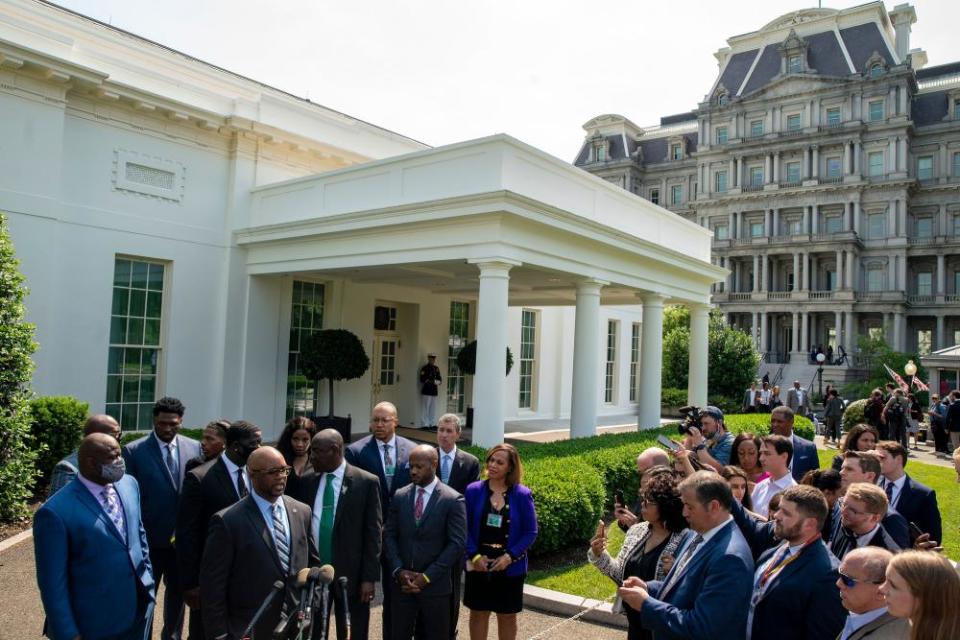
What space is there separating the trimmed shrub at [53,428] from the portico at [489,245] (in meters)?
4.93

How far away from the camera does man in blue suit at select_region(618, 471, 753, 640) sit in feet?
9.91

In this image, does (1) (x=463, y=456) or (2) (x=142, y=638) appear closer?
(2) (x=142, y=638)

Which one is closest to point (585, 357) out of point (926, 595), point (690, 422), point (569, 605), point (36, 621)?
point (690, 422)

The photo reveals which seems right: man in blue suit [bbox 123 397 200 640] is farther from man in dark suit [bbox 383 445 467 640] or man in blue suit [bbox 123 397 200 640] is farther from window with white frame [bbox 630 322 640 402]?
window with white frame [bbox 630 322 640 402]

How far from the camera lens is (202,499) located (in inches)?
179

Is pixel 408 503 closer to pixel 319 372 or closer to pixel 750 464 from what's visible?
pixel 750 464

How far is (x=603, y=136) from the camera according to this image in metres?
69.1

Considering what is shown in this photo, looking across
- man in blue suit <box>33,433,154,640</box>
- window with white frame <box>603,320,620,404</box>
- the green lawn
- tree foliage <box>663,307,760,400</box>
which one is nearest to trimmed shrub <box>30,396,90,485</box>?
man in blue suit <box>33,433,154,640</box>

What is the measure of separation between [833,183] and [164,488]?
5898 cm

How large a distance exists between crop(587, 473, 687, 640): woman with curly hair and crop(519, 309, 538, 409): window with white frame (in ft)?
60.4

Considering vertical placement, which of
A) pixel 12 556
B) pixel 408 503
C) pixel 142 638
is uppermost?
pixel 408 503

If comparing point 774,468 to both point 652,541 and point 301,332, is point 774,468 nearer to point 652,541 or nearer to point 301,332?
point 652,541

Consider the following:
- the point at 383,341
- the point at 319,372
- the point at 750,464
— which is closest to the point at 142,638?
the point at 750,464

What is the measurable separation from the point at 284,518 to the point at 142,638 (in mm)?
1096
